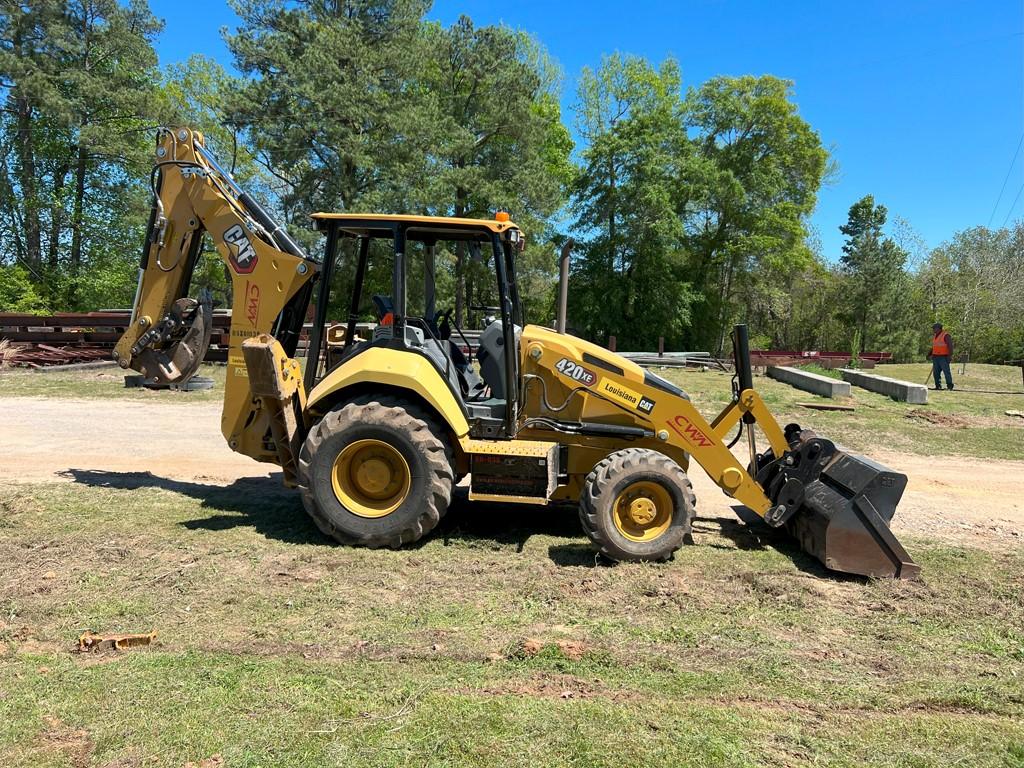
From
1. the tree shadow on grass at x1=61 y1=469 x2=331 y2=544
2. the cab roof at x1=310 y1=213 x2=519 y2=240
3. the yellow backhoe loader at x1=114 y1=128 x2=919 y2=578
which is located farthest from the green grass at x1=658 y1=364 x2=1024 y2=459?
the tree shadow on grass at x1=61 y1=469 x2=331 y2=544

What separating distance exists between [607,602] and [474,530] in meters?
1.81

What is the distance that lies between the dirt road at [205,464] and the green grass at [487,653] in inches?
48.5

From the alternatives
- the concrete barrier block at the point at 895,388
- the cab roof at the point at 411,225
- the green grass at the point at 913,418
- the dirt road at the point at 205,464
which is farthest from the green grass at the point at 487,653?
the concrete barrier block at the point at 895,388

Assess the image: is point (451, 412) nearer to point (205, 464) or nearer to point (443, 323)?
point (443, 323)

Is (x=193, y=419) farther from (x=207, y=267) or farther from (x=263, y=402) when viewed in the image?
(x=207, y=267)

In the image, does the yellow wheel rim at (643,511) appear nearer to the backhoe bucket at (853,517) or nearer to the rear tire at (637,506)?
the rear tire at (637,506)

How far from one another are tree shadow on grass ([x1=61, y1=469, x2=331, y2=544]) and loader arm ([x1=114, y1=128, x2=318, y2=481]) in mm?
537

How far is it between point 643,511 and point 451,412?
1.75 m

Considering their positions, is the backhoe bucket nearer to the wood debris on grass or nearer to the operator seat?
the operator seat

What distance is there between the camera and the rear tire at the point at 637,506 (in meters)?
5.23

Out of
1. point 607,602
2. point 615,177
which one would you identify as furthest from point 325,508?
point 615,177

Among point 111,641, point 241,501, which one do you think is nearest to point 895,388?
point 241,501

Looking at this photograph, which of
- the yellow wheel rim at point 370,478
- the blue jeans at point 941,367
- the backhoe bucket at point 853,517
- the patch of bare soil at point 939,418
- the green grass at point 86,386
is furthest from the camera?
the blue jeans at point 941,367

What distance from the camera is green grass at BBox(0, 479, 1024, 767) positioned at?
3.04 m
